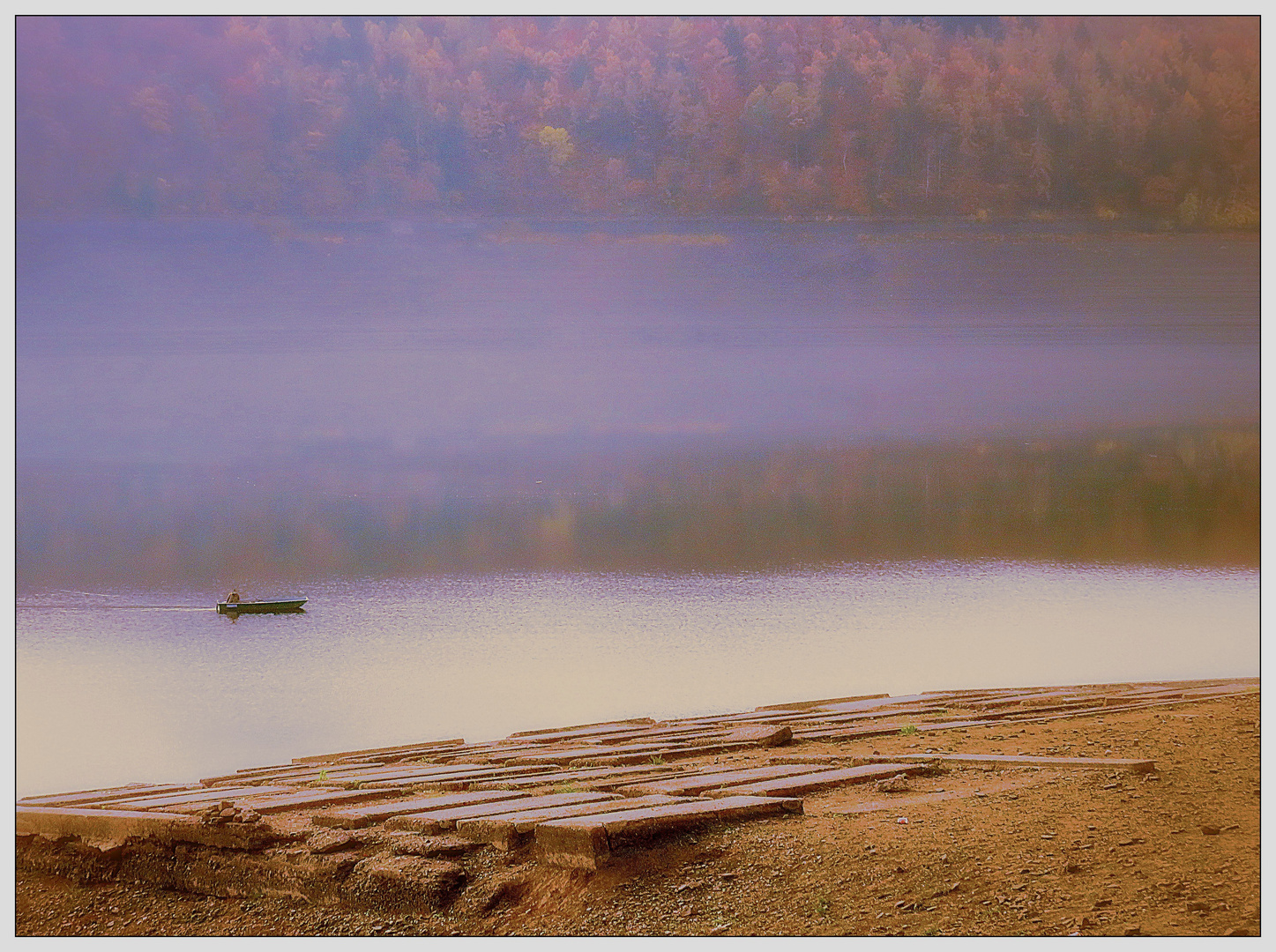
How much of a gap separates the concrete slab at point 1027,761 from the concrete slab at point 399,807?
1.22 m

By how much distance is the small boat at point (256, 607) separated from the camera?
17.5 ft

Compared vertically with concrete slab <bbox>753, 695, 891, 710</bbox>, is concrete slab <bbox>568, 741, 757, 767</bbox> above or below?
above

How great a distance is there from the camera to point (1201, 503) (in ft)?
17.5

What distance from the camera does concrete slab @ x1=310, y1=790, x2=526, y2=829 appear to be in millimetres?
3350

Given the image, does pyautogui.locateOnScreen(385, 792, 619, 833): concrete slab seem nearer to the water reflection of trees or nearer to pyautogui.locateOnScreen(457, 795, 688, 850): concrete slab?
pyautogui.locateOnScreen(457, 795, 688, 850): concrete slab

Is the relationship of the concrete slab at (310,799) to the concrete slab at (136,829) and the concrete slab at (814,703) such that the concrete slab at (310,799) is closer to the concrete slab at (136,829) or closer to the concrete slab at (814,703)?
the concrete slab at (136,829)

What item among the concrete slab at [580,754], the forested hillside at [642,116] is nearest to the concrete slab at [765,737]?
the concrete slab at [580,754]

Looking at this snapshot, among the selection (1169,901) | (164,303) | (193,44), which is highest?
(193,44)

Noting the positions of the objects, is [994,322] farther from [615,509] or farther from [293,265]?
[293,265]

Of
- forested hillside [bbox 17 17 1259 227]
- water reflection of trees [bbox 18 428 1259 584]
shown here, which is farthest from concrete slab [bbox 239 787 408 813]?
forested hillside [bbox 17 17 1259 227]

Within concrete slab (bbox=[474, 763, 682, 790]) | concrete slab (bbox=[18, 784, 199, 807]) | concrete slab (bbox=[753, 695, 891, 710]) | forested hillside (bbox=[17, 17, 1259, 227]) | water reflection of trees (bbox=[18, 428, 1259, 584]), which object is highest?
forested hillside (bbox=[17, 17, 1259, 227])

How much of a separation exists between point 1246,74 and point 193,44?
4.54 metres

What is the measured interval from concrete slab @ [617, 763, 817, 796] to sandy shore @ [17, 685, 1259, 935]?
23 centimetres

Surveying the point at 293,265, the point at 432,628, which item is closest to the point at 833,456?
the point at 432,628
